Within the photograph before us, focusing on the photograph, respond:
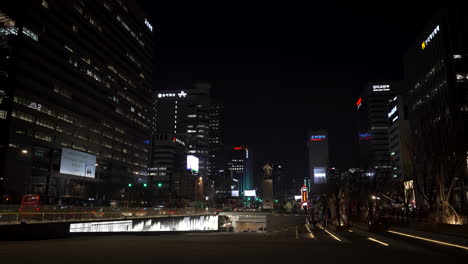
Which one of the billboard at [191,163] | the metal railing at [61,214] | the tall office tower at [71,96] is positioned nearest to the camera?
the metal railing at [61,214]

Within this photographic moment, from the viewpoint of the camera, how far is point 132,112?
514 feet

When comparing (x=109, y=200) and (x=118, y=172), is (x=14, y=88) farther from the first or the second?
(x=118, y=172)

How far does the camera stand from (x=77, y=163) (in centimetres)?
10675

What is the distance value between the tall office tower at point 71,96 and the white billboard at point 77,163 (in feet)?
0.96

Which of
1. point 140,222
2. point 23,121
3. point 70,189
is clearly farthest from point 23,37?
point 140,222

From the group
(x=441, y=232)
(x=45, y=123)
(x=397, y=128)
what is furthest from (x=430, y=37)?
(x=45, y=123)

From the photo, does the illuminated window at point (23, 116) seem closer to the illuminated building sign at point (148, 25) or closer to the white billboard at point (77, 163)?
the white billboard at point (77, 163)

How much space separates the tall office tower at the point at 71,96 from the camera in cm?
9219

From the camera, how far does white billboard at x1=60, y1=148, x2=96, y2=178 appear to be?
Answer: 101300 mm

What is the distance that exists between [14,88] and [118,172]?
59650mm

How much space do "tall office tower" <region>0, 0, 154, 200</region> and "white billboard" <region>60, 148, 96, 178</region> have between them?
29 centimetres

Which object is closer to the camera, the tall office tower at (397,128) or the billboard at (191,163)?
the tall office tower at (397,128)

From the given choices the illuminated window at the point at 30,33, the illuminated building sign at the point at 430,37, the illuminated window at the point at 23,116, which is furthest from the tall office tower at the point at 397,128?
the illuminated window at the point at 30,33

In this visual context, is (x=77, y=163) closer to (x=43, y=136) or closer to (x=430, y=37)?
(x=43, y=136)
